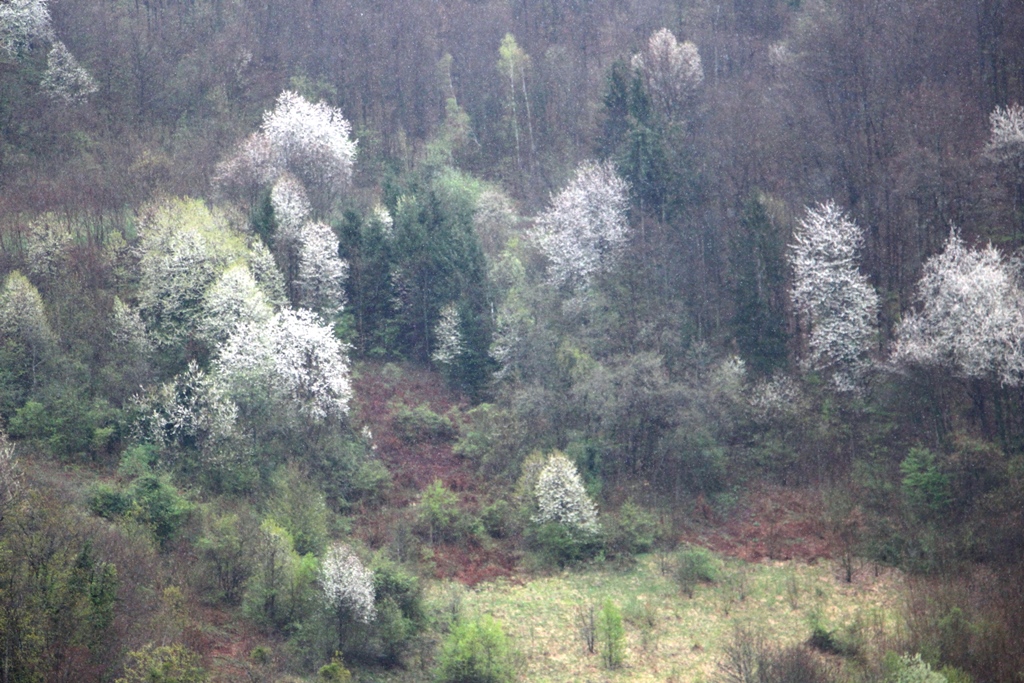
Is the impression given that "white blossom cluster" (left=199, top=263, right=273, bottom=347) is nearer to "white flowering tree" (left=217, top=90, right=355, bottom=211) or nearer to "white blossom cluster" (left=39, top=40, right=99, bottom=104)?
"white flowering tree" (left=217, top=90, right=355, bottom=211)

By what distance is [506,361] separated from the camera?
49406 millimetres

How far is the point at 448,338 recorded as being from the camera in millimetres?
51094

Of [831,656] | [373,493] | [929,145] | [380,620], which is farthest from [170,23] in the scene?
[831,656]

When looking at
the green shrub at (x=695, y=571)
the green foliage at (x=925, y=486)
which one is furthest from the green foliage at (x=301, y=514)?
the green foliage at (x=925, y=486)

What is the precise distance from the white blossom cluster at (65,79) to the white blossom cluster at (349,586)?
44215 millimetres

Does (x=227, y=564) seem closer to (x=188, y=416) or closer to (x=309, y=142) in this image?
(x=188, y=416)

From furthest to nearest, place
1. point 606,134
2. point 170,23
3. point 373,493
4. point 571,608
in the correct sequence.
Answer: point 170,23
point 606,134
point 373,493
point 571,608

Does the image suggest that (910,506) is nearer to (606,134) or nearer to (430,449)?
(430,449)

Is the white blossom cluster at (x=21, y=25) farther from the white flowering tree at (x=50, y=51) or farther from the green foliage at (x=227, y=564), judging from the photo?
the green foliage at (x=227, y=564)

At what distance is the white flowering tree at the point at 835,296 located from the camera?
4594cm

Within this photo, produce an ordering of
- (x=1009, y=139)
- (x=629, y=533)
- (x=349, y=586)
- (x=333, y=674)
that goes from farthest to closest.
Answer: (x=1009, y=139)
(x=629, y=533)
(x=349, y=586)
(x=333, y=674)

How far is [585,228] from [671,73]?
1475 centimetres

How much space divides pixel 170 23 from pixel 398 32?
16.0 metres

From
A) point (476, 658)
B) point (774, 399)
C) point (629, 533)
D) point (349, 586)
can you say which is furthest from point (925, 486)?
point (349, 586)
